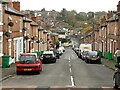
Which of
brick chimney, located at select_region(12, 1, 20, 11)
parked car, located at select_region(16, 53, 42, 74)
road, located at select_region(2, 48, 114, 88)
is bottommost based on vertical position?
road, located at select_region(2, 48, 114, 88)

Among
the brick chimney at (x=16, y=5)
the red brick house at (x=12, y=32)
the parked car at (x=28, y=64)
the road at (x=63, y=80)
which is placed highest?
the brick chimney at (x=16, y=5)

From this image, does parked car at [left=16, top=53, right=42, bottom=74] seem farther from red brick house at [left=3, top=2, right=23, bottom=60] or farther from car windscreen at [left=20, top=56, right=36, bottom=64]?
red brick house at [left=3, top=2, right=23, bottom=60]

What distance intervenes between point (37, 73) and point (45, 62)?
1709 cm

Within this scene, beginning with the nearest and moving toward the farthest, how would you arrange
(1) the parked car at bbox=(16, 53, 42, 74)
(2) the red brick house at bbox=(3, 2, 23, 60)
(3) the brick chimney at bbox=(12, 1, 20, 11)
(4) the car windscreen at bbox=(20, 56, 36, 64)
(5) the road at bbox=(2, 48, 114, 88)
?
(5) the road at bbox=(2, 48, 114, 88) < (1) the parked car at bbox=(16, 53, 42, 74) < (4) the car windscreen at bbox=(20, 56, 36, 64) < (2) the red brick house at bbox=(3, 2, 23, 60) < (3) the brick chimney at bbox=(12, 1, 20, 11)

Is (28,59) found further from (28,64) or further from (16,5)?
(16,5)

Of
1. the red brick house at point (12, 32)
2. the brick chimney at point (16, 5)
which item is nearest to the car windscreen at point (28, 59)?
the red brick house at point (12, 32)

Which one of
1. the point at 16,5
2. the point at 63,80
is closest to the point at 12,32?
the point at 16,5

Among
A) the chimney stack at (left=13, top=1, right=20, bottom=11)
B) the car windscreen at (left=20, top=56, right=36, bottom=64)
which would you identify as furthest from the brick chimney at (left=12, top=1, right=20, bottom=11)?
the car windscreen at (left=20, top=56, right=36, bottom=64)

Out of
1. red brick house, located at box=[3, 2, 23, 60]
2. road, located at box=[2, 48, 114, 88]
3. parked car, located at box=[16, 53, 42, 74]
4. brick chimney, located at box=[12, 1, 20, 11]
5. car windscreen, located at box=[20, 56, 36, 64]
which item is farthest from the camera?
brick chimney, located at box=[12, 1, 20, 11]

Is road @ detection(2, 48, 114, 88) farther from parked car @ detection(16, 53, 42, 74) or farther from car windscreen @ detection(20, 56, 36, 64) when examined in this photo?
car windscreen @ detection(20, 56, 36, 64)

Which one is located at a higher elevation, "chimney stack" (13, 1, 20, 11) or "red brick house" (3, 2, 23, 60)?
"chimney stack" (13, 1, 20, 11)

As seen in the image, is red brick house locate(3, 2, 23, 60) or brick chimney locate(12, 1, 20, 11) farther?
brick chimney locate(12, 1, 20, 11)

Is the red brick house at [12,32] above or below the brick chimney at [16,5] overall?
below

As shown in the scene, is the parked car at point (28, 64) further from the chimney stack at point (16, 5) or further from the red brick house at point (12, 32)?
the chimney stack at point (16, 5)
